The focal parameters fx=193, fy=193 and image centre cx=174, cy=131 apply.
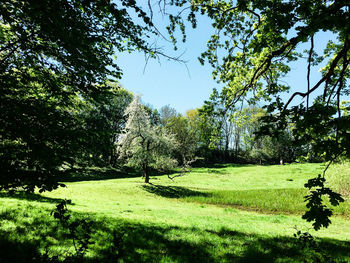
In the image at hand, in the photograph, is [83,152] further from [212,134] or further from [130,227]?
[212,134]

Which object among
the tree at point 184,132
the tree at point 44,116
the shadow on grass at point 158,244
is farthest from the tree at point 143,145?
the tree at point 184,132

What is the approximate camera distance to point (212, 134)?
6.82 metres

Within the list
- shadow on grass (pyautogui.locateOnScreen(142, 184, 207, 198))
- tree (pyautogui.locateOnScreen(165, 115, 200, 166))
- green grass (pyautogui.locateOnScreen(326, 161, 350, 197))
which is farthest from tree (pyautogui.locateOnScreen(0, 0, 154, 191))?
tree (pyautogui.locateOnScreen(165, 115, 200, 166))

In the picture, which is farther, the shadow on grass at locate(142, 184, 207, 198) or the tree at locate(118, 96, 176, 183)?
the tree at locate(118, 96, 176, 183)

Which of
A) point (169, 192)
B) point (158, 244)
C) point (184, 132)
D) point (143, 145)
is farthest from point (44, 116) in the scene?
point (184, 132)

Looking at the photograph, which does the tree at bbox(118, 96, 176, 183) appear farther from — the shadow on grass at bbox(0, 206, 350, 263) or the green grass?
the green grass

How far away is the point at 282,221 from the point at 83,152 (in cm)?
1133

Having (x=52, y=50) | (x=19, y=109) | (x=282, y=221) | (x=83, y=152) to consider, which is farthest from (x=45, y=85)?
(x=282, y=221)

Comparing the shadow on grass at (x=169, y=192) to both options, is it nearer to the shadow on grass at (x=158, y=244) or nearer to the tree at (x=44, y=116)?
the shadow on grass at (x=158, y=244)

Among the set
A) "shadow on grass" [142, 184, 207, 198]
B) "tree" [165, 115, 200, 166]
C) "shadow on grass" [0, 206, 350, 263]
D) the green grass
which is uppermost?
"tree" [165, 115, 200, 166]

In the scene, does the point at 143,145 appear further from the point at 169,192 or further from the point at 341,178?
the point at 341,178

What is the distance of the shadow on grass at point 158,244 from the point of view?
4.14 meters

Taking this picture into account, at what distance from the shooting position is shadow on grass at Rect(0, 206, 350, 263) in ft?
13.6

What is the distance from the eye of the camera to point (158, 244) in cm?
521
